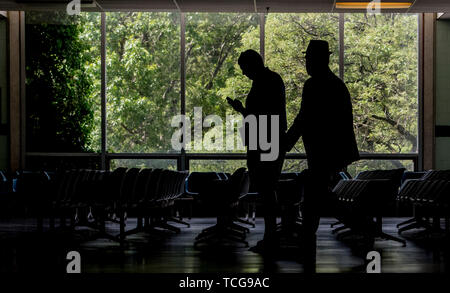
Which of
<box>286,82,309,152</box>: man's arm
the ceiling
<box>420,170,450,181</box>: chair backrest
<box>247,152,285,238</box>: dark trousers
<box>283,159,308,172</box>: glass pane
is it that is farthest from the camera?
<box>283,159,308,172</box>: glass pane

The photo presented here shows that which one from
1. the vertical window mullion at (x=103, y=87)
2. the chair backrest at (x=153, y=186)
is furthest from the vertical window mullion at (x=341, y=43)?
the chair backrest at (x=153, y=186)

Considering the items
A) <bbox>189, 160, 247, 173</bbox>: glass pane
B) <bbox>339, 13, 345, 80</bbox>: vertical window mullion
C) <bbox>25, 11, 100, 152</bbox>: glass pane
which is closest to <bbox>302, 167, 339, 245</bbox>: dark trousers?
<bbox>189, 160, 247, 173</bbox>: glass pane

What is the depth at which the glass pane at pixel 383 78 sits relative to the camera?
10250 mm

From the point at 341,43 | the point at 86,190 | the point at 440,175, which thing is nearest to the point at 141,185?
the point at 86,190

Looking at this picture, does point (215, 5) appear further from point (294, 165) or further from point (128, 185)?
point (128, 185)

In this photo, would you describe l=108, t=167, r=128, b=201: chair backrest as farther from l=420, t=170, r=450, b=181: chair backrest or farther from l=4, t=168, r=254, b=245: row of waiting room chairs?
l=420, t=170, r=450, b=181: chair backrest

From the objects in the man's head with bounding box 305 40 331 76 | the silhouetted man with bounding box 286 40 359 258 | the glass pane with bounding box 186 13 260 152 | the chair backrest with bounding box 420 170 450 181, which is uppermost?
the glass pane with bounding box 186 13 260 152

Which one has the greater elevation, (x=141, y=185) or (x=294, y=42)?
(x=294, y=42)

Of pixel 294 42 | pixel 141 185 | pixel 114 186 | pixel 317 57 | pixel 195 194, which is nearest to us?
pixel 317 57

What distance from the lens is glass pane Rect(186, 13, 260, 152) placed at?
1039 cm

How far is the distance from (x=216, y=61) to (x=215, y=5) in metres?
1.14

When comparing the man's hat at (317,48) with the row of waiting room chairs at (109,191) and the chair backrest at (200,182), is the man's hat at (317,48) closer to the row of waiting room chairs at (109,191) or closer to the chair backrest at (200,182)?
the row of waiting room chairs at (109,191)

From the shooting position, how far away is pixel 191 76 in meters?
10.5

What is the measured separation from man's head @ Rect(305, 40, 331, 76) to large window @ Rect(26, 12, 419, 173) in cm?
684
